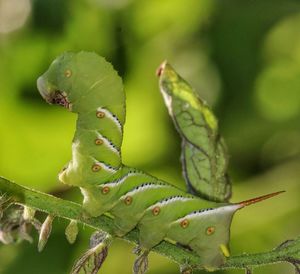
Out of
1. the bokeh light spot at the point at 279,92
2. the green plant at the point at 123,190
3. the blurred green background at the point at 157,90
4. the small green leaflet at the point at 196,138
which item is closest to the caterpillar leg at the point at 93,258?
the green plant at the point at 123,190

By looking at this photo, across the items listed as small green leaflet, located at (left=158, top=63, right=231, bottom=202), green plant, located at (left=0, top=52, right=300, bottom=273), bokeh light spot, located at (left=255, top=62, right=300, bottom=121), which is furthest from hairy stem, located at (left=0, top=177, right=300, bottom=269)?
bokeh light spot, located at (left=255, top=62, right=300, bottom=121)

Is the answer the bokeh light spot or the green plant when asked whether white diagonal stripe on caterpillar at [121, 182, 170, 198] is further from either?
the bokeh light spot

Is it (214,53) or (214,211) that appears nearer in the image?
(214,211)

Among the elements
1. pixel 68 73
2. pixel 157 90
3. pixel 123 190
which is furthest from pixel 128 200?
pixel 157 90

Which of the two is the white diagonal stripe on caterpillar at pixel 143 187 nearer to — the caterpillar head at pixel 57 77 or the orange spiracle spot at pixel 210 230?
the orange spiracle spot at pixel 210 230

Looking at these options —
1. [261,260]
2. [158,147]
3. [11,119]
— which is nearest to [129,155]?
[158,147]

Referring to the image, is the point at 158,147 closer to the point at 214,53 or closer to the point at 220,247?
the point at 214,53

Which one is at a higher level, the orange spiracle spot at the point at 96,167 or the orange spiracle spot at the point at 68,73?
the orange spiracle spot at the point at 68,73
